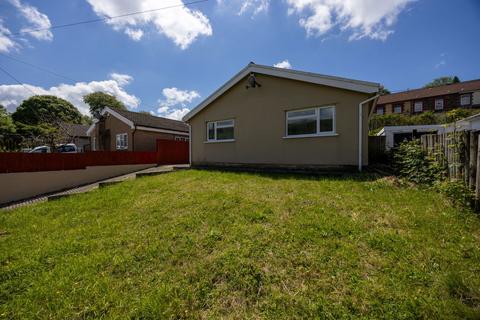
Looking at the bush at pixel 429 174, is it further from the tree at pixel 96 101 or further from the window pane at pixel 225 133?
the tree at pixel 96 101

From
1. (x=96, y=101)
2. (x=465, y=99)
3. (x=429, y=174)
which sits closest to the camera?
(x=429, y=174)

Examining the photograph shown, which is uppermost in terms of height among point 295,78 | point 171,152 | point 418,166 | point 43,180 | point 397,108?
point 397,108

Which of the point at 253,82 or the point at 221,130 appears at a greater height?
the point at 253,82

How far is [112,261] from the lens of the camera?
3350 millimetres

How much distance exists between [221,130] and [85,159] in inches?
301

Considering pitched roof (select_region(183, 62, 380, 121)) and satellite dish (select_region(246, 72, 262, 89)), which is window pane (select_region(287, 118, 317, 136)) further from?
satellite dish (select_region(246, 72, 262, 89))

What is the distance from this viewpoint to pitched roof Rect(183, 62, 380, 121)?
733 centimetres

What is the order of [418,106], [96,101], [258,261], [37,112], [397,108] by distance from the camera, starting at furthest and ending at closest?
[96,101], [37,112], [397,108], [418,106], [258,261]

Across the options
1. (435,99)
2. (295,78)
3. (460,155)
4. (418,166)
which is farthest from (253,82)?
(435,99)

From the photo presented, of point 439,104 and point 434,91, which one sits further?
point 434,91

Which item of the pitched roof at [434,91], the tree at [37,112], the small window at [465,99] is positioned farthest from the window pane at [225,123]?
the small window at [465,99]

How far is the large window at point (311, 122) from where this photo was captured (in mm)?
8320

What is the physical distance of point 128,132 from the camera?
17.4 m

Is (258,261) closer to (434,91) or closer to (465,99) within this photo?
(465,99)
